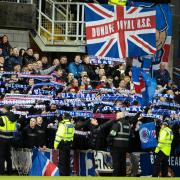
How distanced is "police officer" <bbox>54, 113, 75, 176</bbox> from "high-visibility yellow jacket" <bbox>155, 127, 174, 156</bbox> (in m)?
2.47

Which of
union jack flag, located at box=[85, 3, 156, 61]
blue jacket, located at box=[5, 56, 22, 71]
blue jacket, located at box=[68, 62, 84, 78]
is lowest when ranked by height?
blue jacket, located at box=[68, 62, 84, 78]

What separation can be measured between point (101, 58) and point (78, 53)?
2.94 meters

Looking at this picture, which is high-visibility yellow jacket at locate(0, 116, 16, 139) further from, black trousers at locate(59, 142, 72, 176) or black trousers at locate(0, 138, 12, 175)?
black trousers at locate(59, 142, 72, 176)

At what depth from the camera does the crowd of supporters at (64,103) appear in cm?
2797

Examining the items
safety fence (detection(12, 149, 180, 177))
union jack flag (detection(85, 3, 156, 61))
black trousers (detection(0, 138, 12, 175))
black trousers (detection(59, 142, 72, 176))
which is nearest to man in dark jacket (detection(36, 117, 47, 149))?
safety fence (detection(12, 149, 180, 177))

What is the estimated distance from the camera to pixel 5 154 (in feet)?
91.2

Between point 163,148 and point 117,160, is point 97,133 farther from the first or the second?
point 163,148

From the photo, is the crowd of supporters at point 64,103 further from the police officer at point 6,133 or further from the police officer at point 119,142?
the police officer at point 119,142

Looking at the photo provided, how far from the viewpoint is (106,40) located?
32.4 meters

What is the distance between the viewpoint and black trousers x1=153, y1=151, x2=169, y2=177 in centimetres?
2792

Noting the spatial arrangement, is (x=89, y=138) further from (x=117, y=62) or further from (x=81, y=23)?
(x=81, y=23)

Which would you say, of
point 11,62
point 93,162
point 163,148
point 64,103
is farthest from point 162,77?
point 93,162

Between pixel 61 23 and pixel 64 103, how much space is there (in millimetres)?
7279

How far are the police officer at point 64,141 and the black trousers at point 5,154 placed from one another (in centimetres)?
134
